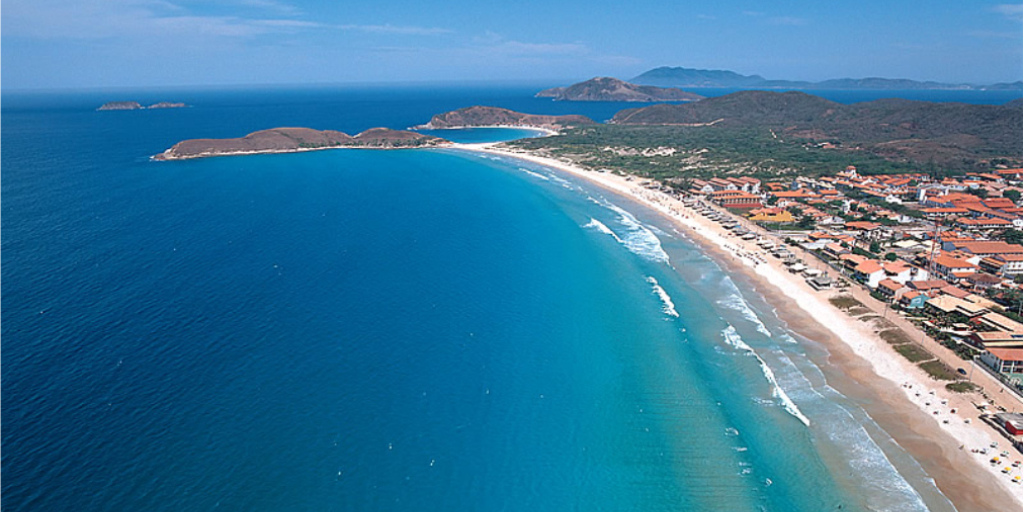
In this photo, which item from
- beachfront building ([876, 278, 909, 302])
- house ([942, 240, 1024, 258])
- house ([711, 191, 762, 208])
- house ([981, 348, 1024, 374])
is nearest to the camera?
house ([981, 348, 1024, 374])

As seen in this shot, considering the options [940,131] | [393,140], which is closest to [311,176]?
[393,140]

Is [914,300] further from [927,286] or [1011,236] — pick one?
[1011,236]

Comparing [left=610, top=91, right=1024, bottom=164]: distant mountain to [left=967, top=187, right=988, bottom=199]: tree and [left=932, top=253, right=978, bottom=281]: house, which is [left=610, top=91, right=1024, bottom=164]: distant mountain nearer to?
[left=967, top=187, right=988, bottom=199]: tree

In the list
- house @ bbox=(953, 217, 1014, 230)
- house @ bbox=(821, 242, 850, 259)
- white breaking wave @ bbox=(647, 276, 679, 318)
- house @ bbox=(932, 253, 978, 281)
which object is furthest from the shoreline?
house @ bbox=(932, 253, 978, 281)

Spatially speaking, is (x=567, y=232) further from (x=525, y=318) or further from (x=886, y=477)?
(x=886, y=477)

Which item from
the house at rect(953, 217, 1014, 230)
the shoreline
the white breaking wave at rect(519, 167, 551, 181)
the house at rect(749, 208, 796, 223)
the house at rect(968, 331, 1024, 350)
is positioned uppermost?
the shoreline

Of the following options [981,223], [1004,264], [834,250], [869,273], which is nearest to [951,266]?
[1004,264]
